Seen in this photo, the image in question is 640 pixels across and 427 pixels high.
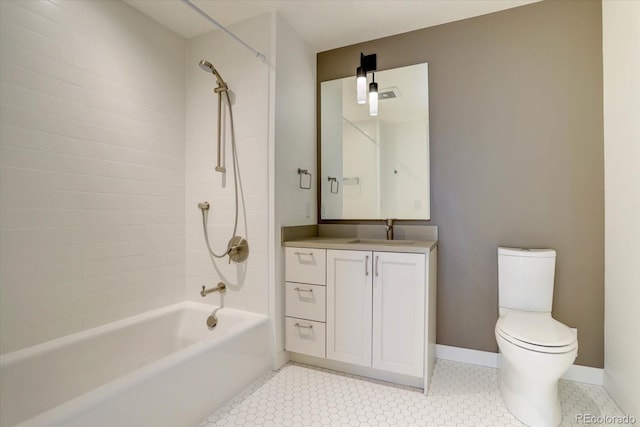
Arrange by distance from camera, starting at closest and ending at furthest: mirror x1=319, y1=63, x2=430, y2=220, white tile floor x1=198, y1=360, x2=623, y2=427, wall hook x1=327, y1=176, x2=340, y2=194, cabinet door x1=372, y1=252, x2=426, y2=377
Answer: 1. white tile floor x1=198, y1=360, x2=623, y2=427
2. cabinet door x1=372, y1=252, x2=426, y2=377
3. mirror x1=319, y1=63, x2=430, y2=220
4. wall hook x1=327, y1=176, x2=340, y2=194

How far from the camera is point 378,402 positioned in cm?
169

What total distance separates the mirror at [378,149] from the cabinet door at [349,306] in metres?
0.62

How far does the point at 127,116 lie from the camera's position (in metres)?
1.98

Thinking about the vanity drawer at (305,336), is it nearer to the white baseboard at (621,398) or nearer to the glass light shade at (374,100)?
the glass light shade at (374,100)

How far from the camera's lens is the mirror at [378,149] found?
2.27m

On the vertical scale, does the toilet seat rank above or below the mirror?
below

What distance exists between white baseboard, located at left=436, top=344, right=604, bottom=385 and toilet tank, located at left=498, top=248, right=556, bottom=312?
0.44 m

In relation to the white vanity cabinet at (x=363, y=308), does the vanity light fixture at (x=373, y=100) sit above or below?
above

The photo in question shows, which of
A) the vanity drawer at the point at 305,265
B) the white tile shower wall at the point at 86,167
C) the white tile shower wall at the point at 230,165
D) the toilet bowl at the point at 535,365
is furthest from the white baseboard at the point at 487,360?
the white tile shower wall at the point at 86,167

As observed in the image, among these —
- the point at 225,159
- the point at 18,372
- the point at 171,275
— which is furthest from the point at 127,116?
the point at 18,372

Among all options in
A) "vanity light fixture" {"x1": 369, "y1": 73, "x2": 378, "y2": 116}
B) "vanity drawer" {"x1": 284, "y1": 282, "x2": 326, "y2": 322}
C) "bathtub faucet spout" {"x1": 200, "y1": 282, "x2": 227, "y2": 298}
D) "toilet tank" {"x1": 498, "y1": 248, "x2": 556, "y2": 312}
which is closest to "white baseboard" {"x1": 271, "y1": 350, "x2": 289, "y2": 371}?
"vanity drawer" {"x1": 284, "y1": 282, "x2": 326, "y2": 322}

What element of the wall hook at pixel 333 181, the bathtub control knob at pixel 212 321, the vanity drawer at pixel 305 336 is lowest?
the vanity drawer at pixel 305 336

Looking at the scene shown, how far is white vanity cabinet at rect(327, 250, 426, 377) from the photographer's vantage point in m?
1.77

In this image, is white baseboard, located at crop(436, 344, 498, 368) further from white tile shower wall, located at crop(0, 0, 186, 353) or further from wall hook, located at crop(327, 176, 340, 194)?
white tile shower wall, located at crop(0, 0, 186, 353)
